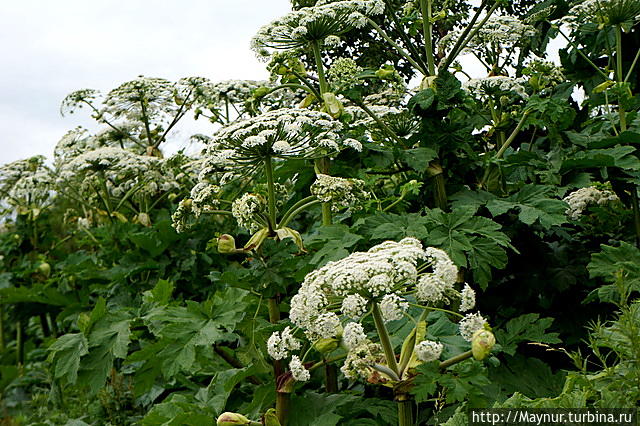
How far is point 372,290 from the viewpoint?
1772 mm

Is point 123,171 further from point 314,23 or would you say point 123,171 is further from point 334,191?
point 334,191

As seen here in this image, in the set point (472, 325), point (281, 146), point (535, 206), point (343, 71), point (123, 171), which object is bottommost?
point (472, 325)

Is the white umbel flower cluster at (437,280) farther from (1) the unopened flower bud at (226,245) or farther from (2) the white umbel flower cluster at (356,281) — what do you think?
(1) the unopened flower bud at (226,245)

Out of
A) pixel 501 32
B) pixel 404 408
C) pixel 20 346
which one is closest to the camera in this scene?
pixel 404 408

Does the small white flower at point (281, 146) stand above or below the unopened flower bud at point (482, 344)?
above

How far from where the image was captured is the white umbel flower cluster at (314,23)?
10.2 ft

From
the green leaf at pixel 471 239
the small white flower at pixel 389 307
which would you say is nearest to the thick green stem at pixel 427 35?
the green leaf at pixel 471 239

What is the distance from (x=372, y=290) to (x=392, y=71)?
179cm

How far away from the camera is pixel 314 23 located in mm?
3225

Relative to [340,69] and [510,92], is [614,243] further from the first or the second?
[340,69]

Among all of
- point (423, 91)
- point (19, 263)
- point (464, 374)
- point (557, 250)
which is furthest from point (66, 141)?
point (464, 374)

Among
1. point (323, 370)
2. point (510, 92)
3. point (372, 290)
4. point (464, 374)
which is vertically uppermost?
point (510, 92)

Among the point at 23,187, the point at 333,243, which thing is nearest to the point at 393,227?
the point at 333,243

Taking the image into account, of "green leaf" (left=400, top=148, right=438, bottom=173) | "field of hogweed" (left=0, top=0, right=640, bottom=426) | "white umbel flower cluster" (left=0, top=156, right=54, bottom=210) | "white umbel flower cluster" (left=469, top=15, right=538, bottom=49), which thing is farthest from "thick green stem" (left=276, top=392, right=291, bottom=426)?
"white umbel flower cluster" (left=0, top=156, right=54, bottom=210)
